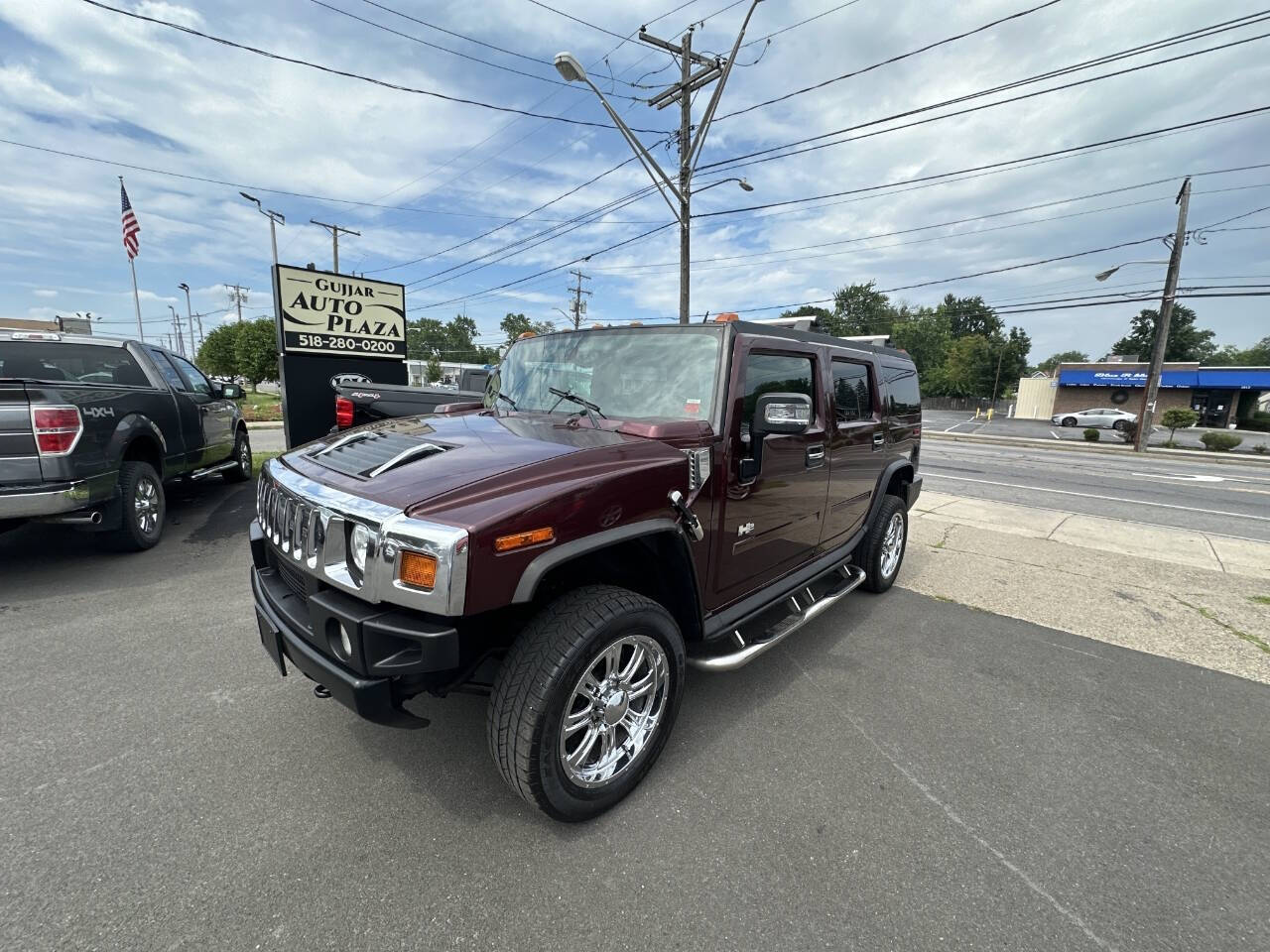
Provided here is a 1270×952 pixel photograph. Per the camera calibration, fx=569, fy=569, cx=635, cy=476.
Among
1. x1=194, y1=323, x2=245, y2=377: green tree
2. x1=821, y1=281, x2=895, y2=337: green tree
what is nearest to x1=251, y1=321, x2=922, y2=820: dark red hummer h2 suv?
x1=194, y1=323, x2=245, y2=377: green tree

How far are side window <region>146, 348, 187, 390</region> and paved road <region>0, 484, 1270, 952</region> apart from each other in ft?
11.1

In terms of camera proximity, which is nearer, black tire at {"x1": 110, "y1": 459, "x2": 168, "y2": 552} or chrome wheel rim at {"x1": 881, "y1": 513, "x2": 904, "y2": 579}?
chrome wheel rim at {"x1": 881, "y1": 513, "x2": 904, "y2": 579}

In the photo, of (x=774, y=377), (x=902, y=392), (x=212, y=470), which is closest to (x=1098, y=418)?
(x=902, y=392)

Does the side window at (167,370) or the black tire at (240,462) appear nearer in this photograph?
the side window at (167,370)

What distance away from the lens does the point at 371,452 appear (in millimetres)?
2414

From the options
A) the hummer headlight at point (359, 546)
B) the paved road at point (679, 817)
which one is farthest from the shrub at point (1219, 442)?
the hummer headlight at point (359, 546)

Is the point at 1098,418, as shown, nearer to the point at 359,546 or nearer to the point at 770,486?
the point at 770,486

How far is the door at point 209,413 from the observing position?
634cm

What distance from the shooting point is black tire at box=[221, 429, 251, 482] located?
769 cm

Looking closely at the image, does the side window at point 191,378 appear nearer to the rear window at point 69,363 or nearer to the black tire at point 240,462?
the rear window at point 69,363

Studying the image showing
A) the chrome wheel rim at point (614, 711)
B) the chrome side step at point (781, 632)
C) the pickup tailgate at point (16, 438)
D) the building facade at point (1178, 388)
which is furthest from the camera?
the building facade at point (1178, 388)

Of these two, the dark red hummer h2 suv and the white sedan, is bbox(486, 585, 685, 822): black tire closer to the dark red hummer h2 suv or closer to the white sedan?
the dark red hummer h2 suv

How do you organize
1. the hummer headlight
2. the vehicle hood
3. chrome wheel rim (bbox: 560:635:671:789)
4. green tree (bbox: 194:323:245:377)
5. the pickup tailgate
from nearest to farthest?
the hummer headlight, the vehicle hood, chrome wheel rim (bbox: 560:635:671:789), the pickup tailgate, green tree (bbox: 194:323:245:377)

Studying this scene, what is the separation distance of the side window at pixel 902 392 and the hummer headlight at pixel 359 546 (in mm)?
3799
